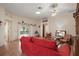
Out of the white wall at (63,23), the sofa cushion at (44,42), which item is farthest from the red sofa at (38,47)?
the white wall at (63,23)

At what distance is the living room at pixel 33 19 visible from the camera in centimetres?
273

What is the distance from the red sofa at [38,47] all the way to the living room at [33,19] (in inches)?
4.1

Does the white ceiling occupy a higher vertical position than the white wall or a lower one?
higher

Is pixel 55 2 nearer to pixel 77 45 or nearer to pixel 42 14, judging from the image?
pixel 42 14

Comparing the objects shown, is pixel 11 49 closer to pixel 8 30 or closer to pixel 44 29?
pixel 8 30

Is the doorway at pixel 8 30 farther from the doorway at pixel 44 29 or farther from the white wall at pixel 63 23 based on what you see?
the white wall at pixel 63 23

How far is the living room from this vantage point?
2732 millimetres

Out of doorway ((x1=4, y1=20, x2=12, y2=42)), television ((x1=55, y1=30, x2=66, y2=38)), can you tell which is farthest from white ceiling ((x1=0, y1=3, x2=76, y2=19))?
television ((x1=55, y1=30, x2=66, y2=38))

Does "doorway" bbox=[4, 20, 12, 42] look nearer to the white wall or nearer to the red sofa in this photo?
the red sofa

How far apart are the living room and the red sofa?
104 mm

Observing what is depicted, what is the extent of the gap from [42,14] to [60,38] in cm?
64

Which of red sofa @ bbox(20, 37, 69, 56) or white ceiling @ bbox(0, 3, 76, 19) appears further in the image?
white ceiling @ bbox(0, 3, 76, 19)

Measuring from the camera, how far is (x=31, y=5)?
2787mm

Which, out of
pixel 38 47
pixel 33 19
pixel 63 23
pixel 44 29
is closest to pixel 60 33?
pixel 63 23
